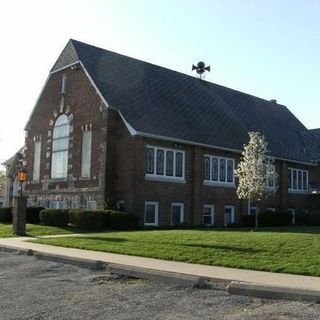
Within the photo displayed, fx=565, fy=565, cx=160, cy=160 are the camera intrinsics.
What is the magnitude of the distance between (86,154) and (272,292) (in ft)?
83.9

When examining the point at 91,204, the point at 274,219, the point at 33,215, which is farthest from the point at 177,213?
the point at 33,215

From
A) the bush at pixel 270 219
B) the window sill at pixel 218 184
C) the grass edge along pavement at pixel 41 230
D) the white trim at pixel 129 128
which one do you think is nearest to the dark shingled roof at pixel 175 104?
the white trim at pixel 129 128

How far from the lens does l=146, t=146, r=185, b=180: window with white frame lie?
3203 cm

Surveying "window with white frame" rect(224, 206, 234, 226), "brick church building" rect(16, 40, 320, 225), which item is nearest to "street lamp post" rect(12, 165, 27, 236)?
"brick church building" rect(16, 40, 320, 225)

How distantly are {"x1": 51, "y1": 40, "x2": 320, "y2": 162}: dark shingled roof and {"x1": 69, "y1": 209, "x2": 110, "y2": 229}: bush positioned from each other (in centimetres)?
530

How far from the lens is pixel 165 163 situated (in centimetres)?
3284

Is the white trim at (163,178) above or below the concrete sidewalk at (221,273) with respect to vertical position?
above

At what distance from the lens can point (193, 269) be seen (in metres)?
13.2

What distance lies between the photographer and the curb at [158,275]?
1102 cm

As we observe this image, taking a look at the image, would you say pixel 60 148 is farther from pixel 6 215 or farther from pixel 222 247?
pixel 222 247

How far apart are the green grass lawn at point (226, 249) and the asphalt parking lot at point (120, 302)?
2.58 m

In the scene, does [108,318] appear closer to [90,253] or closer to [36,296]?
[36,296]

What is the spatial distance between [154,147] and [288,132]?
17718 millimetres

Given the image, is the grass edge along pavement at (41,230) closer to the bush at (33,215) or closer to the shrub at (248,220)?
the bush at (33,215)
